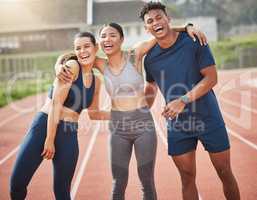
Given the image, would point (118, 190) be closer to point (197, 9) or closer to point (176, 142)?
point (176, 142)

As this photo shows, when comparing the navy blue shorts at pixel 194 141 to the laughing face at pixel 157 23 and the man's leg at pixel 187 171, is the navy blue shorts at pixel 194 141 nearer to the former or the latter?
the man's leg at pixel 187 171

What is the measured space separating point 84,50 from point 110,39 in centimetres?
15

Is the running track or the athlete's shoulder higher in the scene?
the athlete's shoulder

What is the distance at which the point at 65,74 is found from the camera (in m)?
2.36

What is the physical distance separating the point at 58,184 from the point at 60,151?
7.3 inches

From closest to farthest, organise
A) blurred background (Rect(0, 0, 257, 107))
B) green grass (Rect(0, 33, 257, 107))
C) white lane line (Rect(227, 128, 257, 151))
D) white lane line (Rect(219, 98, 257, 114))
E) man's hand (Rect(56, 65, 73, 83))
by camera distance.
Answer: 1. man's hand (Rect(56, 65, 73, 83))
2. blurred background (Rect(0, 0, 257, 107))
3. white lane line (Rect(227, 128, 257, 151))
4. white lane line (Rect(219, 98, 257, 114))
5. green grass (Rect(0, 33, 257, 107))

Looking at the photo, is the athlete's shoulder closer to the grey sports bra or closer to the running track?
the grey sports bra

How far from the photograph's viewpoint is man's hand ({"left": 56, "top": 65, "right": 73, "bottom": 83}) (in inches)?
92.3

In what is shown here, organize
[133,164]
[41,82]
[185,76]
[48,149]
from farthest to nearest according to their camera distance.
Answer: [41,82] → [133,164] → [185,76] → [48,149]

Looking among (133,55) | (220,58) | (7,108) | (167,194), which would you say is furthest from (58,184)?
(220,58)

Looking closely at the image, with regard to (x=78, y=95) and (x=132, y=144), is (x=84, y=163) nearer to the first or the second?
(x=132, y=144)

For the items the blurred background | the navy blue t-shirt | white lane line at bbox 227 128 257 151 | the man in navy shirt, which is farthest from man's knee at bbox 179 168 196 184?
white lane line at bbox 227 128 257 151

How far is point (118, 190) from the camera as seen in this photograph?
2.57 meters

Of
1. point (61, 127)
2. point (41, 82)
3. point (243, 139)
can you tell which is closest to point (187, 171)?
point (61, 127)
